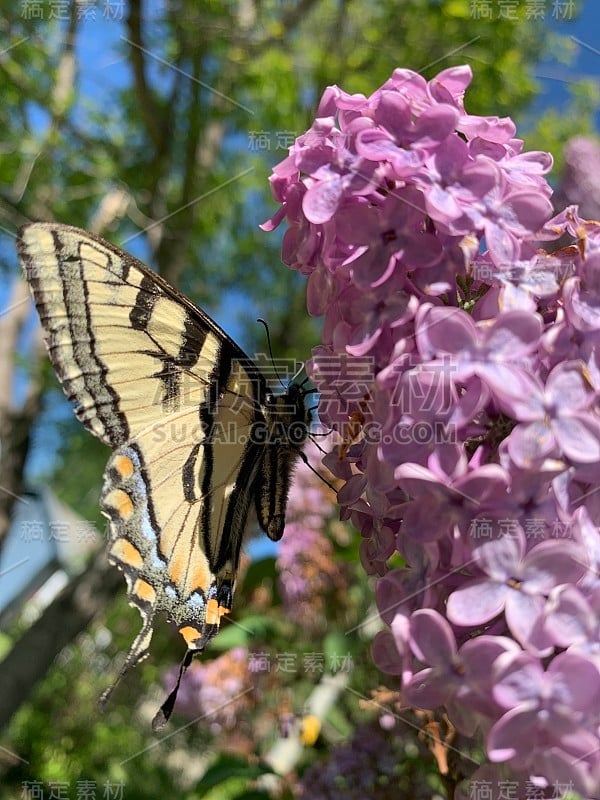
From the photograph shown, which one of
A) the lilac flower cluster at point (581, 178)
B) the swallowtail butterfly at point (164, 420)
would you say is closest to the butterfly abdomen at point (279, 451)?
the swallowtail butterfly at point (164, 420)

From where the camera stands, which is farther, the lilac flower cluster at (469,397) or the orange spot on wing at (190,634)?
the orange spot on wing at (190,634)

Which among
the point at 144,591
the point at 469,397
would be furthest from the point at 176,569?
the point at 469,397

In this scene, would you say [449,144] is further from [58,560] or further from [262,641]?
[58,560]

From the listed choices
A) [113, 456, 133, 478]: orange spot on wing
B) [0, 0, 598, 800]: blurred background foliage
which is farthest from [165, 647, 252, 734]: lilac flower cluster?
[113, 456, 133, 478]: orange spot on wing

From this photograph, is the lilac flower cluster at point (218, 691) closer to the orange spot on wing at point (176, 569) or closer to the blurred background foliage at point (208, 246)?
the blurred background foliage at point (208, 246)

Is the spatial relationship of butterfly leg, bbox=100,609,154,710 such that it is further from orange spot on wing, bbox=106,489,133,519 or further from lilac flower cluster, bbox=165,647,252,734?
lilac flower cluster, bbox=165,647,252,734

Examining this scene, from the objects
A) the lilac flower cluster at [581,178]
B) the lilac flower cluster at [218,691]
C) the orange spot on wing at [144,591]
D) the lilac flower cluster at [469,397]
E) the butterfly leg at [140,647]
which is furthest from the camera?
the lilac flower cluster at [581,178]

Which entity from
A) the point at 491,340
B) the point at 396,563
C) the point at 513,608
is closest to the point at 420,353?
the point at 491,340
